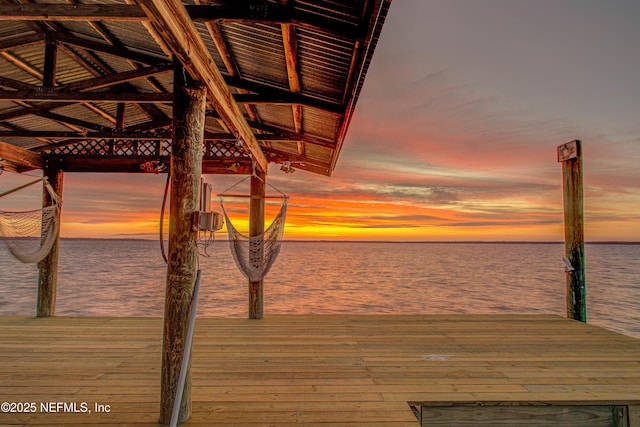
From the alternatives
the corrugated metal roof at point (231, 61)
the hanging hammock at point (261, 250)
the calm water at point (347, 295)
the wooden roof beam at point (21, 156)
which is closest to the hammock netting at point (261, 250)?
the hanging hammock at point (261, 250)

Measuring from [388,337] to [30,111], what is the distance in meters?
3.49

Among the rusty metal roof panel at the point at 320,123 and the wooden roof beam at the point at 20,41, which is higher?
the wooden roof beam at the point at 20,41

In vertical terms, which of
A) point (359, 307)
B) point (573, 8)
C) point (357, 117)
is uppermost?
point (573, 8)

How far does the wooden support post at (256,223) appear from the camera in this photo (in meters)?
3.94

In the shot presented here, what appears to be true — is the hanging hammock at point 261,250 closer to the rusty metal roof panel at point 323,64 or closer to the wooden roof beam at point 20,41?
the rusty metal roof panel at point 323,64

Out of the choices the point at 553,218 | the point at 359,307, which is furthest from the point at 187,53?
the point at 553,218

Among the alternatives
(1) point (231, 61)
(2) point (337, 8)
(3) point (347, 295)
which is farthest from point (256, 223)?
(3) point (347, 295)

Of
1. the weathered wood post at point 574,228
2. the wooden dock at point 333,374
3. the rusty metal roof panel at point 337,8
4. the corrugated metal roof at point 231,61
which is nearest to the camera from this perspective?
the rusty metal roof panel at point 337,8

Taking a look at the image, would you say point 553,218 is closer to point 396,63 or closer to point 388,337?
point 396,63

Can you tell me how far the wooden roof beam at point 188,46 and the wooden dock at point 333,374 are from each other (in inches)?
64.1

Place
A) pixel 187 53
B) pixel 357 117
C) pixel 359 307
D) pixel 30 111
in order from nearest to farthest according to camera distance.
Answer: pixel 187 53, pixel 30 111, pixel 357 117, pixel 359 307

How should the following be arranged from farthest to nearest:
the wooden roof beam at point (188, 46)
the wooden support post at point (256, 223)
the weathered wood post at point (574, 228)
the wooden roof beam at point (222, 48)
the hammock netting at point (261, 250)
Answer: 1. the wooden support post at point (256, 223)
2. the weathered wood post at point (574, 228)
3. the hammock netting at point (261, 250)
4. the wooden roof beam at point (222, 48)
5. the wooden roof beam at point (188, 46)

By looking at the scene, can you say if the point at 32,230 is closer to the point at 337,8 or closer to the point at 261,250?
the point at 261,250

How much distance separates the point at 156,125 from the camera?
3.64m
